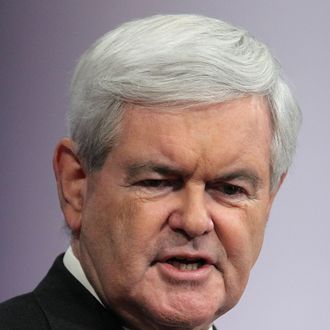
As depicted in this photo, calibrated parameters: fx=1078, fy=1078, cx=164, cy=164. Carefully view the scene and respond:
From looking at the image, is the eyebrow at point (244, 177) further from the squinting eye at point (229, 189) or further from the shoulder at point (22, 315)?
the shoulder at point (22, 315)

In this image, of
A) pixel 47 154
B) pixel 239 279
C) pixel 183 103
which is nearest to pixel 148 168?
pixel 183 103

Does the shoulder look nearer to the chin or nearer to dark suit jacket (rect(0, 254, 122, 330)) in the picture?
dark suit jacket (rect(0, 254, 122, 330))

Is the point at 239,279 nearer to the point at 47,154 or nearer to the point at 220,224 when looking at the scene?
the point at 220,224

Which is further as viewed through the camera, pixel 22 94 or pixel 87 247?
pixel 22 94

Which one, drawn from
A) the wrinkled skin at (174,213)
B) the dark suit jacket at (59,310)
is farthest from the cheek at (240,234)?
the dark suit jacket at (59,310)

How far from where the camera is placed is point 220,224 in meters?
1.50

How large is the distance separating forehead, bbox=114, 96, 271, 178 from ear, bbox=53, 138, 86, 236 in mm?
112

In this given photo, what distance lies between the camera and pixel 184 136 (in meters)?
1.47

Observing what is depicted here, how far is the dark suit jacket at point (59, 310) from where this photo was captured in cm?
152

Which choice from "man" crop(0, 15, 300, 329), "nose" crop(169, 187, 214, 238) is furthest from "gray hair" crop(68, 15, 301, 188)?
"nose" crop(169, 187, 214, 238)

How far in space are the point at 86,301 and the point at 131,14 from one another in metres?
0.95

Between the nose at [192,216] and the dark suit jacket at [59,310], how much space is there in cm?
18

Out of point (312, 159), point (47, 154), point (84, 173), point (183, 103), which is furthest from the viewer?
point (312, 159)

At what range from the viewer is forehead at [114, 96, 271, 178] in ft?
4.84
